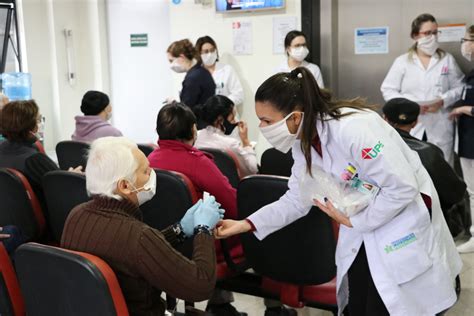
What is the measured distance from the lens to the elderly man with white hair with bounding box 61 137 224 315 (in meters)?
1.54

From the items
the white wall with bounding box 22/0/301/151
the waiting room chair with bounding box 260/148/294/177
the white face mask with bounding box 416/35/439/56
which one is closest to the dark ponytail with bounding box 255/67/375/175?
the waiting room chair with bounding box 260/148/294/177

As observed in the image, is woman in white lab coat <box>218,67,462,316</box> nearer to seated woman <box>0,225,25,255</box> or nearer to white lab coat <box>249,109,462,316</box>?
white lab coat <box>249,109,462,316</box>

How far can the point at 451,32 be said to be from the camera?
4.95 meters

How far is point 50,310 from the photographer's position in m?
1.57

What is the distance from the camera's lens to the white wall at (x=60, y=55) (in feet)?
24.3

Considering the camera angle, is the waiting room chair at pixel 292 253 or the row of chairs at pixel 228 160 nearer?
the waiting room chair at pixel 292 253

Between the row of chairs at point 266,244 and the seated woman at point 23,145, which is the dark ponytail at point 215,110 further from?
the row of chairs at point 266,244

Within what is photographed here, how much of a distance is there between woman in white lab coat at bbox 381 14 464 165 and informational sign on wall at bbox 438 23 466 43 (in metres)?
0.23

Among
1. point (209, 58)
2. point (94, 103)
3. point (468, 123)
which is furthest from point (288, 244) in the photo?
point (209, 58)

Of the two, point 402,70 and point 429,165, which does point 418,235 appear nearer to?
point 429,165

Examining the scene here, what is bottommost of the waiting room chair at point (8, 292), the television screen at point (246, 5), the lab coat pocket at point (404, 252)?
the waiting room chair at point (8, 292)

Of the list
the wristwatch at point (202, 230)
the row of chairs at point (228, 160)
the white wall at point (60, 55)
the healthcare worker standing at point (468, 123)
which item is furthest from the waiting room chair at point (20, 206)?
the white wall at point (60, 55)

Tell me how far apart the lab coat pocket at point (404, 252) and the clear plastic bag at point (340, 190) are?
12cm

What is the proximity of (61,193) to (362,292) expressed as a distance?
146 centimetres
